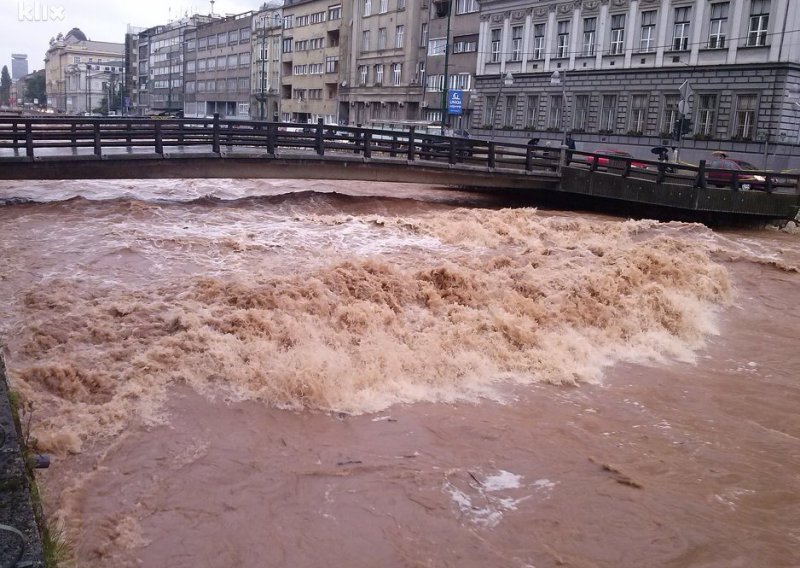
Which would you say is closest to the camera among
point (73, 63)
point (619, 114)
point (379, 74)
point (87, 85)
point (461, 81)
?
point (619, 114)

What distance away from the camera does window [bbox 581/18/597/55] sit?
44.6 meters

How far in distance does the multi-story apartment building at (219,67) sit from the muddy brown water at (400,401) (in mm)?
80839

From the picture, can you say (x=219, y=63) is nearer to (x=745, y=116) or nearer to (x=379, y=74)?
(x=379, y=74)

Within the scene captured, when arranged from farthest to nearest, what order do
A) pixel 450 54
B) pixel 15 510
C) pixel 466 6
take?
pixel 450 54, pixel 466 6, pixel 15 510

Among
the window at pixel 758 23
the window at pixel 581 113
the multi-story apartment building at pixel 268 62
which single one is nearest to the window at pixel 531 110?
the window at pixel 581 113

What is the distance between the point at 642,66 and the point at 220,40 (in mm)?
69407

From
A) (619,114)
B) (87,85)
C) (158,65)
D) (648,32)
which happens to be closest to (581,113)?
(619,114)

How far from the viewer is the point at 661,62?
4022cm

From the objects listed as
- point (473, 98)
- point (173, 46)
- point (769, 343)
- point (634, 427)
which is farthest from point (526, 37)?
point (173, 46)

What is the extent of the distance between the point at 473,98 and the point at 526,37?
550cm

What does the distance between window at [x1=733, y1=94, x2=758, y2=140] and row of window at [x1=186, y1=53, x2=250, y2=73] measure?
67.3 m

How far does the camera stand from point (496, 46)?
172 feet

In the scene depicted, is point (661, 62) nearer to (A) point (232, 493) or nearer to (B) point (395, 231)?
(B) point (395, 231)

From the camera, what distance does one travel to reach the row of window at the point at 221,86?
304 ft
